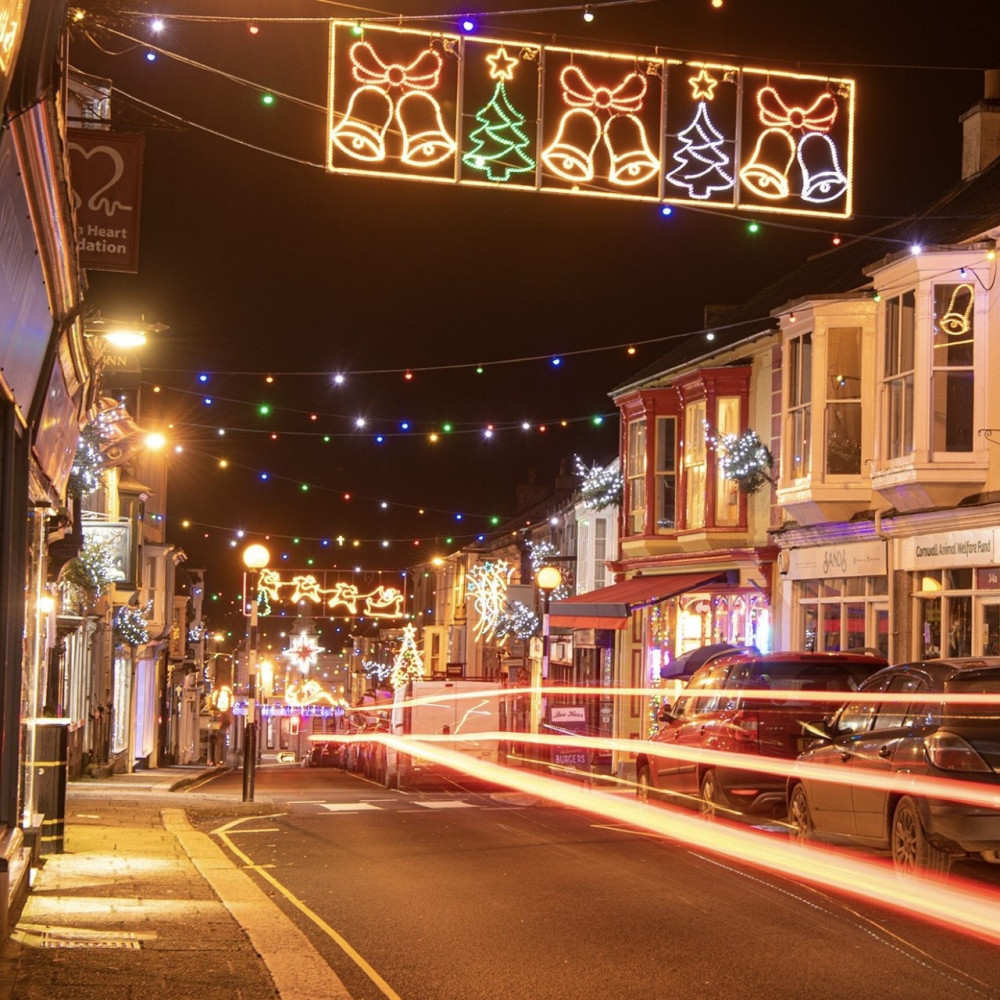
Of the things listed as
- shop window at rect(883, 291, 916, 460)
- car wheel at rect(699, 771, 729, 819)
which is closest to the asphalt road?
car wheel at rect(699, 771, 729, 819)

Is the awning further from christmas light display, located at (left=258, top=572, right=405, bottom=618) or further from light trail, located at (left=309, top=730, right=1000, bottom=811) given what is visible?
christmas light display, located at (left=258, top=572, right=405, bottom=618)

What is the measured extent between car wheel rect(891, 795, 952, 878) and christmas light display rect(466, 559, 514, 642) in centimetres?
3673

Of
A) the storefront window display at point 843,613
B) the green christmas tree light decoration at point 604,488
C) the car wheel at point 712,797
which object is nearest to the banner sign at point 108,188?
the car wheel at point 712,797

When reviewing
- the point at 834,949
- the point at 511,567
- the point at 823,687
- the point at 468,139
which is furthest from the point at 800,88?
the point at 511,567

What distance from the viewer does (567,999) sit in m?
7.80

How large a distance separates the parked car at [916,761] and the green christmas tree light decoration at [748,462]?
48.9 feet

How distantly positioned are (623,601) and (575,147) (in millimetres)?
17392

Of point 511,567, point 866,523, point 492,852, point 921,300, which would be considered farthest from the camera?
point 511,567

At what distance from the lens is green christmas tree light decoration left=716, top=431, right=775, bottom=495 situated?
2805 cm

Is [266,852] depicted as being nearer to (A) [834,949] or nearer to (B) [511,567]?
(A) [834,949]

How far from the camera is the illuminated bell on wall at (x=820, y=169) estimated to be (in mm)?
14977

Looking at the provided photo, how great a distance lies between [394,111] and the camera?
14.2 metres

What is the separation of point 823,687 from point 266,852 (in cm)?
613

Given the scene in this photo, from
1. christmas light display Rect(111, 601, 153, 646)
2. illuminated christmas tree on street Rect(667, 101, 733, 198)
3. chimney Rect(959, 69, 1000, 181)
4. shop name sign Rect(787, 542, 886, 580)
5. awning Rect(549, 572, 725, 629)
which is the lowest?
christmas light display Rect(111, 601, 153, 646)
